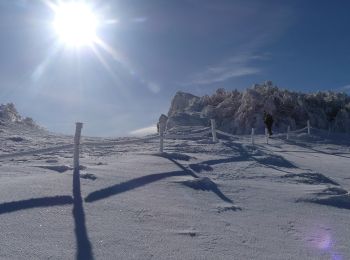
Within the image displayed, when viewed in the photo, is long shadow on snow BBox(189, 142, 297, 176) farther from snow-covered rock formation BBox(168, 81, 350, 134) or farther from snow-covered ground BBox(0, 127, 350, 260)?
snow-covered rock formation BBox(168, 81, 350, 134)

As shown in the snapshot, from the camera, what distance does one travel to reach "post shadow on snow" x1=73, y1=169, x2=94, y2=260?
19.4 ft

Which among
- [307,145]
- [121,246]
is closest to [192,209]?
[121,246]

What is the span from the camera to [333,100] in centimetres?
4588

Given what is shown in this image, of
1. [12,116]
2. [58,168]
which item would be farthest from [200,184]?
[12,116]

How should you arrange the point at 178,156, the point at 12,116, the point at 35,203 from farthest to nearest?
the point at 12,116 → the point at 178,156 → the point at 35,203

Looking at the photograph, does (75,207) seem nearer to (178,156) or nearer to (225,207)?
(225,207)

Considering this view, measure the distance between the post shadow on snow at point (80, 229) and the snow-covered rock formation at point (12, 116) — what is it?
24.9 m

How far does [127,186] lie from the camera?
9906 mm

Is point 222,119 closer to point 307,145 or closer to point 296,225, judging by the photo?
point 307,145

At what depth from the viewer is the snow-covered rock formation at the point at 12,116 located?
32.8 m

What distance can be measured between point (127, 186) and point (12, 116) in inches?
1055

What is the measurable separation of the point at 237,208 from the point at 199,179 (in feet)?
6.61

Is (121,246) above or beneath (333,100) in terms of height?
beneath

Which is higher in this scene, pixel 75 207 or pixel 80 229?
pixel 75 207
